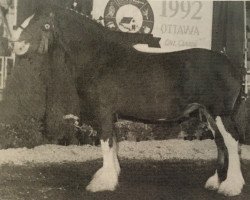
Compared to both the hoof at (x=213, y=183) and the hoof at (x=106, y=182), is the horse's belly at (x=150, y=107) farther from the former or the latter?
the hoof at (x=213, y=183)

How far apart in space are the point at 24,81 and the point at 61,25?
2.02m

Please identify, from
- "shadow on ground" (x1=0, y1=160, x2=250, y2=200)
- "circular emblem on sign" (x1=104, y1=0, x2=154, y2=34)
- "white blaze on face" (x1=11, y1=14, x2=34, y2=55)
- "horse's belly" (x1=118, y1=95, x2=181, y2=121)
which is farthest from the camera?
"circular emblem on sign" (x1=104, y1=0, x2=154, y2=34)

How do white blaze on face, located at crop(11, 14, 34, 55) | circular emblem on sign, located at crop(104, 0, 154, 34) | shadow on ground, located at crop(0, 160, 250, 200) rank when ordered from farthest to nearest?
circular emblem on sign, located at crop(104, 0, 154, 34) < white blaze on face, located at crop(11, 14, 34, 55) < shadow on ground, located at crop(0, 160, 250, 200)

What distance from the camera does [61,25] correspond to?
4.45 m

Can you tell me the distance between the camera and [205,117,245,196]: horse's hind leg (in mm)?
4387

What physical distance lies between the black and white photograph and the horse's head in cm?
1

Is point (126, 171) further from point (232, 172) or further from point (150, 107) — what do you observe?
point (232, 172)

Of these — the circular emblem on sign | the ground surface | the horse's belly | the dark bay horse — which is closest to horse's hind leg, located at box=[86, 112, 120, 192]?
the dark bay horse

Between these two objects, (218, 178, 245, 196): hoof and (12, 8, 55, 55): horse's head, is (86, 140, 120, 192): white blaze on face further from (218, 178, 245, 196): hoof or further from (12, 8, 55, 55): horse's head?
(12, 8, 55, 55): horse's head

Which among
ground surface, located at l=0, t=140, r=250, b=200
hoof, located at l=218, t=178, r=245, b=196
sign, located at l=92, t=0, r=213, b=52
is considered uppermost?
sign, located at l=92, t=0, r=213, b=52

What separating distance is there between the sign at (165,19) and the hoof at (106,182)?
2869mm

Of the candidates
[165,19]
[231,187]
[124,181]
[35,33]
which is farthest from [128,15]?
[231,187]

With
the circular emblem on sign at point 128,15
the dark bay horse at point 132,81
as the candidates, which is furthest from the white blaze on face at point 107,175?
the circular emblem on sign at point 128,15

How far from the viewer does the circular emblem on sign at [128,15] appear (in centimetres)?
662
